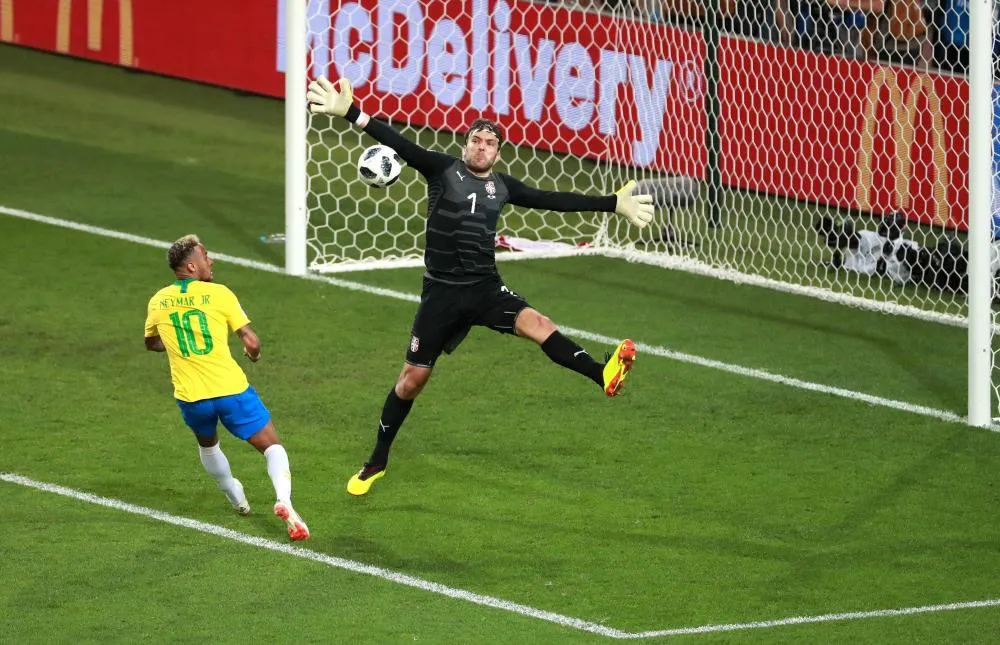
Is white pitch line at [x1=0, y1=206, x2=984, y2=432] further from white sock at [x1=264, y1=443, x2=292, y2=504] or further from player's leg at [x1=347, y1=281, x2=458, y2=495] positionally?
white sock at [x1=264, y1=443, x2=292, y2=504]

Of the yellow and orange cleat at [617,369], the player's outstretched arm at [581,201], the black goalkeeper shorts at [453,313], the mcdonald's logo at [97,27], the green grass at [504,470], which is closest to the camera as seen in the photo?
the green grass at [504,470]

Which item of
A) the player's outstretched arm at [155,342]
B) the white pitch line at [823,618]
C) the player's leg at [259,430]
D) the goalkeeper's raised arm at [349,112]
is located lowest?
the white pitch line at [823,618]

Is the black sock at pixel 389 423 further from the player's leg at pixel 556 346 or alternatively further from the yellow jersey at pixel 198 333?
the yellow jersey at pixel 198 333

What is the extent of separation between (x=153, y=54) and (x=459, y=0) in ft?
17.5

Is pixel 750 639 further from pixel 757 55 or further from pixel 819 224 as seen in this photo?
pixel 757 55

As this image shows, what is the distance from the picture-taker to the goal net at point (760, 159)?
15.4 metres

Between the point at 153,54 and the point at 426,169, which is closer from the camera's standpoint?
the point at 426,169

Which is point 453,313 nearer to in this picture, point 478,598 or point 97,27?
point 478,598

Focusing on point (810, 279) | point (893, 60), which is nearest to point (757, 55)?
point (893, 60)

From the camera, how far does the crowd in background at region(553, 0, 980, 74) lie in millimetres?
A: 16016

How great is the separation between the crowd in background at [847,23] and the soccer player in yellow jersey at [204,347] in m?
8.47

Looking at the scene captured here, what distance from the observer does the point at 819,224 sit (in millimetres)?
15672

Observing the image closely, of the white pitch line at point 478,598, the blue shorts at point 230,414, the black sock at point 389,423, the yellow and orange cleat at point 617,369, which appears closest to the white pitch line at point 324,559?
the white pitch line at point 478,598

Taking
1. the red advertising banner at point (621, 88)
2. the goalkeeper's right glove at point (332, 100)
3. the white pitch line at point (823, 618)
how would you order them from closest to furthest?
1. the white pitch line at point (823, 618)
2. the goalkeeper's right glove at point (332, 100)
3. the red advertising banner at point (621, 88)
